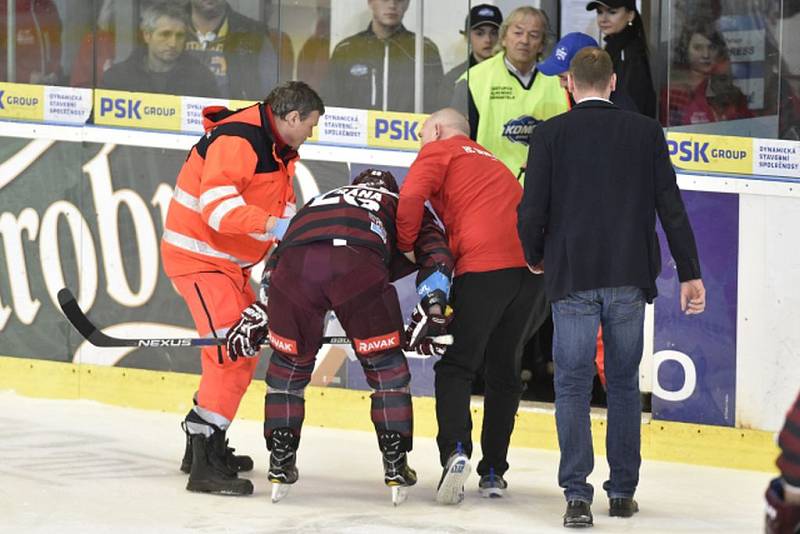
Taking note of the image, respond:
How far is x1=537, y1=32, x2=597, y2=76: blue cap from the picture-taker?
5910 mm

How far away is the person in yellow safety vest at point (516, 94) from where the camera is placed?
6.27 meters

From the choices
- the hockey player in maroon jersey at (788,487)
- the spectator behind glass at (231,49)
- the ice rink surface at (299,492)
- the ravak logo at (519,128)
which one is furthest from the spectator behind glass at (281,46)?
the hockey player in maroon jersey at (788,487)

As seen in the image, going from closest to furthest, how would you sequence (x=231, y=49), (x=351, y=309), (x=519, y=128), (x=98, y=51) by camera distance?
(x=351, y=309), (x=519, y=128), (x=231, y=49), (x=98, y=51)

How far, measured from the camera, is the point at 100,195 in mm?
7004

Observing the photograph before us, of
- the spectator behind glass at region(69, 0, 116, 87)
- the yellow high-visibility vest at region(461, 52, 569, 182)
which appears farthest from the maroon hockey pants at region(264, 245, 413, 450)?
the spectator behind glass at region(69, 0, 116, 87)

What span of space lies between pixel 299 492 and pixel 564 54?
1.85 metres

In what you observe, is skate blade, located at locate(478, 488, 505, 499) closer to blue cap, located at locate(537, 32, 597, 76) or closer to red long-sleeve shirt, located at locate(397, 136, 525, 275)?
red long-sleeve shirt, located at locate(397, 136, 525, 275)

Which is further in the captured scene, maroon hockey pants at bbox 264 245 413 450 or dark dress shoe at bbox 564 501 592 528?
maroon hockey pants at bbox 264 245 413 450

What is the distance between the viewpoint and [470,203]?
5191mm

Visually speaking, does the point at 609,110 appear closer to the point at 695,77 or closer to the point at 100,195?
the point at 695,77

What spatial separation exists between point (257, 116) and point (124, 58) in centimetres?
189

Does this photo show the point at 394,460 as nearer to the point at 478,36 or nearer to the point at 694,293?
the point at 694,293

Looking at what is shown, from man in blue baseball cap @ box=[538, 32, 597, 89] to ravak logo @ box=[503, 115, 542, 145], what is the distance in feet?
1.07

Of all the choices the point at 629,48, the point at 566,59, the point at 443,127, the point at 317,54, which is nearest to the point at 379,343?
the point at 443,127
